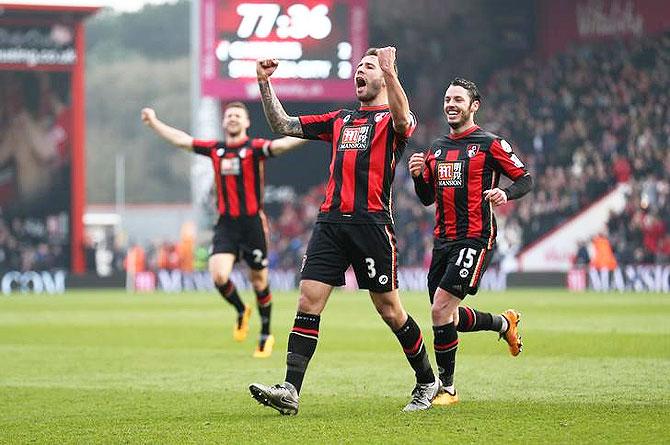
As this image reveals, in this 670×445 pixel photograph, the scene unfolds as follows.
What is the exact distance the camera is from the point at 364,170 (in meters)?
8.74

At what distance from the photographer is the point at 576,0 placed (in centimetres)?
4106

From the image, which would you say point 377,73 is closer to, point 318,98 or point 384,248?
point 384,248

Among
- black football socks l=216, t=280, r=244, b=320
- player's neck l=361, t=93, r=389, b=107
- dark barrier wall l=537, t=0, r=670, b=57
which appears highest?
dark barrier wall l=537, t=0, r=670, b=57

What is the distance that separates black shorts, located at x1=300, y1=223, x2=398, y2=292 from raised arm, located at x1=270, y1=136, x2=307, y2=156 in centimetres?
369

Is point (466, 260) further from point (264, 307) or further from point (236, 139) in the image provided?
point (236, 139)

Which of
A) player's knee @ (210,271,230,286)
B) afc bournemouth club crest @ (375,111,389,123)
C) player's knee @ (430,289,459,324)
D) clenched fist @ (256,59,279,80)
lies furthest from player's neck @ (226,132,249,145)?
afc bournemouth club crest @ (375,111,389,123)

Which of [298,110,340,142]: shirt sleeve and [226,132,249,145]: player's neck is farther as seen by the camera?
[226,132,249,145]: player's neck

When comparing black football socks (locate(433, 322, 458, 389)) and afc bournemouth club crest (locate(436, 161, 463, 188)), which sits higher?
afc bournemouth club crest (locate(436, 161, 463, 188))

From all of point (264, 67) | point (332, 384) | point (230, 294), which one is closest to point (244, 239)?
point (230, 294)

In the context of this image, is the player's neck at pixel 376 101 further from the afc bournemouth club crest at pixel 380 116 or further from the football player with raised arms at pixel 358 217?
the afc bournemouth club crest at pixel 380 116

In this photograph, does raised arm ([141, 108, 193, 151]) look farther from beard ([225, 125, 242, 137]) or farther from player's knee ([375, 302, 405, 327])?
player's knee ([375, 302, 405, 327])

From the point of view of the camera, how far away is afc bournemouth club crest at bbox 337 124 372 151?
8742 mm

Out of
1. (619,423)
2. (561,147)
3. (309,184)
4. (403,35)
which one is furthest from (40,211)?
(619,423)

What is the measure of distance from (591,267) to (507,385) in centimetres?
2330
